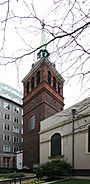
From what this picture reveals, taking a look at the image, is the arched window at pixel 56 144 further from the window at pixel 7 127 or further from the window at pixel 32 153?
the window at pixel 7 127

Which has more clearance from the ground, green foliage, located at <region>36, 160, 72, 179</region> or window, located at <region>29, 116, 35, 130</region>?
window, located at <region>29, 116, 35, 130</region>

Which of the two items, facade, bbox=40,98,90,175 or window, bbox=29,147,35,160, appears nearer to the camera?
facade, bbox=40,98,90,175

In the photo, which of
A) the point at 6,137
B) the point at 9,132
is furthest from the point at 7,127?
the point at 6,137

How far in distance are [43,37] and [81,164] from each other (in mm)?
23890

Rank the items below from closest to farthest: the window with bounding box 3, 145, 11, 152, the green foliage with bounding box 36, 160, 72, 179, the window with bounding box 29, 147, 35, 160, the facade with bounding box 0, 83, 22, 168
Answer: the green foliage with bounding box 36, 160, 72, 179 → the window with bounding box 29, 147, 35, 160 → the facade with bounding box 0, 83, 22, 168 → the window with bounding box 3, 145, 11, 152

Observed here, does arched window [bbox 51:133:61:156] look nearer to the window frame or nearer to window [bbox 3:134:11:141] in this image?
the window frame

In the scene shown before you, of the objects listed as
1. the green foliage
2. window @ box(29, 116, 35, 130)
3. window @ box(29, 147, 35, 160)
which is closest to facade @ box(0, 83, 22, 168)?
window @ box(29, 116, 35, 130)

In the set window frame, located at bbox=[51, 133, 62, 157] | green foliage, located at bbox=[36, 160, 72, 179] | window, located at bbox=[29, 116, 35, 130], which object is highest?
window, located at bbox=[29, 116, 35, 130]

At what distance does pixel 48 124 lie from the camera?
38500mm

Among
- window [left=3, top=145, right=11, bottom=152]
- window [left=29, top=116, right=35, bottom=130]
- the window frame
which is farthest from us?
window [left=3, top=145, right=11, bottom=152]

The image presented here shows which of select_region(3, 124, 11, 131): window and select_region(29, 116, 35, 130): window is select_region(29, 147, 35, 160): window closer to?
select_region(29, 116, 35, 130): window

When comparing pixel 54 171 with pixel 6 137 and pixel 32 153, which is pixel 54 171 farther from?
pixel 6 137

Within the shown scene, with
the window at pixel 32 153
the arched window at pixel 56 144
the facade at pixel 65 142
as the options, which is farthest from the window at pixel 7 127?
the arched window at pixel 56 144

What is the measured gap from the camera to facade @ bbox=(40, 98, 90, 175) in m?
27.0
